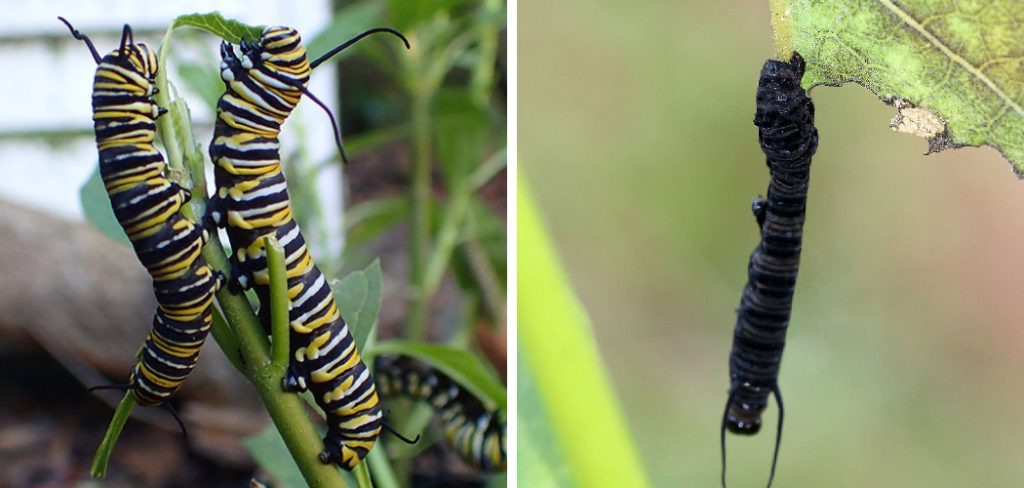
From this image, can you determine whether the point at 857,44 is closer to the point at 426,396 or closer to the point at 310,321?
the point at 310,321

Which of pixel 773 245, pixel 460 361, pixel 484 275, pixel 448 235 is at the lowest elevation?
pixel 484 275

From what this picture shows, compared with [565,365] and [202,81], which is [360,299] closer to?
[565,365]

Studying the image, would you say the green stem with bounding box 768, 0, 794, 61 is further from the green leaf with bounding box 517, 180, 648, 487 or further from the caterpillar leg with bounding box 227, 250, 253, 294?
the caterpillar leg with bounding box 227, 250, 253, 294

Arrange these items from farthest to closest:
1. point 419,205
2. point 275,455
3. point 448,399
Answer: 1. point 419,205
2. point 448,399
3. point 275,455

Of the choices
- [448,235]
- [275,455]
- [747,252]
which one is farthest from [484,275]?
[275,455]

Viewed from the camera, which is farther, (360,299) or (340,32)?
(340,32)

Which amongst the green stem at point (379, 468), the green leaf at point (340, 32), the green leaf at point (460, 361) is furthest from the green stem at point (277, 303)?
the green leaf at point (340, 32)

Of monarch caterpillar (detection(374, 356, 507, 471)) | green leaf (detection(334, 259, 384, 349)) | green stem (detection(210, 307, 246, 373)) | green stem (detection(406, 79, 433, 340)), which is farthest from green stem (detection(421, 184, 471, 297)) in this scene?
green stem (detection(210, 307, 246, 373))

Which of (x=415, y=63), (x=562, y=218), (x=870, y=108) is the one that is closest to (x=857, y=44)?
(x=870, y=108)
